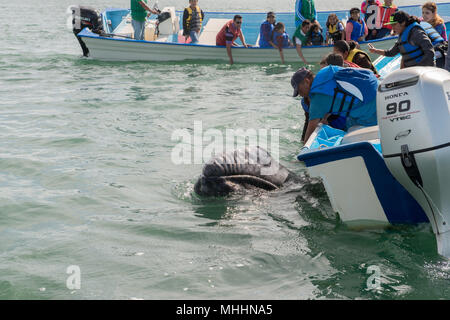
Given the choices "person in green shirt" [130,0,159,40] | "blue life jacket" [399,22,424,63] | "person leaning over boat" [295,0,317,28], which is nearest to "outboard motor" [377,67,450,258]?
"blue life jacket" [399,22,424,63]

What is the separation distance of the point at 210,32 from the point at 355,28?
202 inches

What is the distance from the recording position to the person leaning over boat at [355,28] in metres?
13.9

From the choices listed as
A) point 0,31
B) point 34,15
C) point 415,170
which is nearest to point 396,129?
point 415,170

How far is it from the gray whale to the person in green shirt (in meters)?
9.98

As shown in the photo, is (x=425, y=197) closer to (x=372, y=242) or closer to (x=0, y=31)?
(x=372, y=242)

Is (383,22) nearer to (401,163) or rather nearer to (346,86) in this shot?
(346,86)

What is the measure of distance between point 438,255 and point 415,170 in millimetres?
759

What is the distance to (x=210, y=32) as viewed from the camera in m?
17.4

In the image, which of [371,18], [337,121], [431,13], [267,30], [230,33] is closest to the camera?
[337,121]

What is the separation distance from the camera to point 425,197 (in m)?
4.26

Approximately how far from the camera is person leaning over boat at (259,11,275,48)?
14653 mm

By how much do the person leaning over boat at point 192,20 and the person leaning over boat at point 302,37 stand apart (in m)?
2.76

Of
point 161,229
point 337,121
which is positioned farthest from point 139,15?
point 161,229

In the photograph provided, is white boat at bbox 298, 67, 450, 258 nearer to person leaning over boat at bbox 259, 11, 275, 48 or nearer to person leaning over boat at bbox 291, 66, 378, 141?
person leaning over boat at bbox 291, 66, 378, 141
